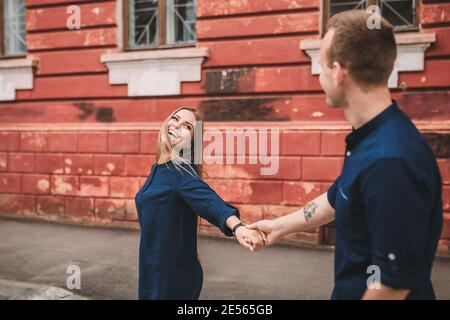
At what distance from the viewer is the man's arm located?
7.00 ft

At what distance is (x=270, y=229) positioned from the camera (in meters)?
2.47

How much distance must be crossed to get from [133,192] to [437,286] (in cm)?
432

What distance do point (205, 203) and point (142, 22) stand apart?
5.97 metres

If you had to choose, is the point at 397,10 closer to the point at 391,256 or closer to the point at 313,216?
the point at 313,216

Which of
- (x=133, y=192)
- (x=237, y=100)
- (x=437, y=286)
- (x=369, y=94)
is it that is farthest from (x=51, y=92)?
(x=369, y=94)

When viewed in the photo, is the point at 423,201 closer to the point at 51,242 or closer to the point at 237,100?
the point at 237,100

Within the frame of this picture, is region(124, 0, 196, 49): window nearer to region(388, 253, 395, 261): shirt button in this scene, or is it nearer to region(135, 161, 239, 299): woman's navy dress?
region(135, 161, 239, 299): woman's navy dress

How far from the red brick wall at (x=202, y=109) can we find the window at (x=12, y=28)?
24.3 inches

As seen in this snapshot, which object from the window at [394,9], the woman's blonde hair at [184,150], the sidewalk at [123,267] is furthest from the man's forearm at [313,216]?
the window at [394,9]

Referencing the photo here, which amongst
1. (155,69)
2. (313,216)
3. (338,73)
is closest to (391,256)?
(338,73)

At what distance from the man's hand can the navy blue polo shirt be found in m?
0.81

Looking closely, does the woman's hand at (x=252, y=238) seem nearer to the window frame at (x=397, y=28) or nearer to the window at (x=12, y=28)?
the window frame at (x=397, y=28)

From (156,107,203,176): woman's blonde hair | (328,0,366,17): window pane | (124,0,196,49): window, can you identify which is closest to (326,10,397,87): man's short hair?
(156,107,203,176): woman's blonde hair

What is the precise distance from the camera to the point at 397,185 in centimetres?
136
